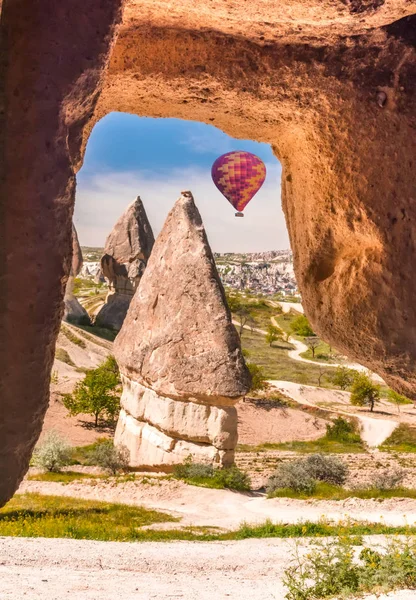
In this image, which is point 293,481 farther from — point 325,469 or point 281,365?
point 281,365

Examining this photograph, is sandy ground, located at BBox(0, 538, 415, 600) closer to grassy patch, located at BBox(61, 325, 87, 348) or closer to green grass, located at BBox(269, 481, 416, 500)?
green grass, located at BBox(269, 481, 416, 500)

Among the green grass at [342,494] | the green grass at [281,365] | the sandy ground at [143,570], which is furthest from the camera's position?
the green grass at [281,365]

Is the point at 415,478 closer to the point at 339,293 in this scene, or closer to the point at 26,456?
the point at 339,293

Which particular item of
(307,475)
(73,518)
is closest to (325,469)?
(307,475)

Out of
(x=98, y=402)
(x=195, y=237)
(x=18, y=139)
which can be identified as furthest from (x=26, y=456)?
(x=98, y=402)

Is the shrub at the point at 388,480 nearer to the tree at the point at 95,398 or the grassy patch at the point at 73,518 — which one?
the grassy patch at the point at 73,518

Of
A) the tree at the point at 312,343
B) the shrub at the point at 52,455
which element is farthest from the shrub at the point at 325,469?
the tree at the point at 312,343

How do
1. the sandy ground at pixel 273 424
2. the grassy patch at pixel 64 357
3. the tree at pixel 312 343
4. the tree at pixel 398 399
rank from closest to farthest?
1. the sandy ground at pixel 273 424
2. the grassy patch at pixel 64 357
3. the tree at pixel 398 399
4. the tree at pixel 312 343
